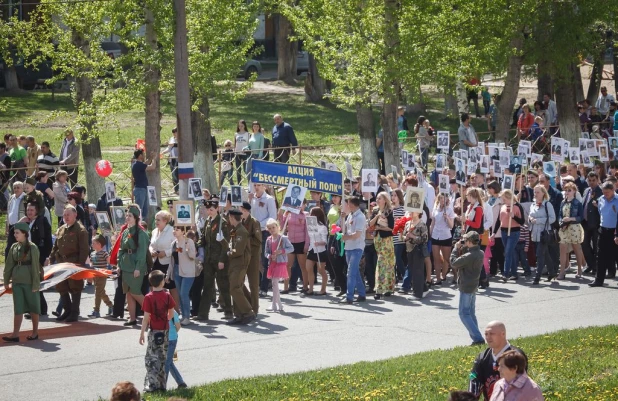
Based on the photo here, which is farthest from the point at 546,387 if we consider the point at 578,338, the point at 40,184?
the point at 40,184

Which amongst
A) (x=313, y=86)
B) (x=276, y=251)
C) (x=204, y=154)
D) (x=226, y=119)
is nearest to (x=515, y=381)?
(x=276, y=251)

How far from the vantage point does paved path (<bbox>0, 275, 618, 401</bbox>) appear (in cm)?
1331

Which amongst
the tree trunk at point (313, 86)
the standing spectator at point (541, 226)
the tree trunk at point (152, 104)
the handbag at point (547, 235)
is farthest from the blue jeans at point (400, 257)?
the tree trunk at point (313, 86)

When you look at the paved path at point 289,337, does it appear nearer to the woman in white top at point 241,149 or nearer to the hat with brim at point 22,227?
the hat with brim at point 22,227

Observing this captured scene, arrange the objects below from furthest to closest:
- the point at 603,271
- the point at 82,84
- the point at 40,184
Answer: the point at 82,84
the point at 40,184
the point at 603,271

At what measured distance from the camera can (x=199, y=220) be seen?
19.0m

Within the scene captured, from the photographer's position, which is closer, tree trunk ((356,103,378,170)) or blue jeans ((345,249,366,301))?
blue jeans ((345,249,366,301))

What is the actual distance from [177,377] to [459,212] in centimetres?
917

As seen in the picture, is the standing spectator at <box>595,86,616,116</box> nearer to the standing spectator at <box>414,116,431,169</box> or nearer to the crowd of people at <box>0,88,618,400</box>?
the standing spectator at <box>414,116,431,169</box>

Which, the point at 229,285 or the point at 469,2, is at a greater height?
the point at 469,2

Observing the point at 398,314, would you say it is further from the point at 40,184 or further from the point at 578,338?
the point at 40,184

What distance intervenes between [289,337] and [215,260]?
194cm

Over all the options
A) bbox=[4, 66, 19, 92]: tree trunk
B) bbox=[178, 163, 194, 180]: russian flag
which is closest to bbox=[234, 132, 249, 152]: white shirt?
bbox=[178, 163, 194, 180]: russian flag

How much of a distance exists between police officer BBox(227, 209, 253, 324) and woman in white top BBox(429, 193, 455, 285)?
417 cm
